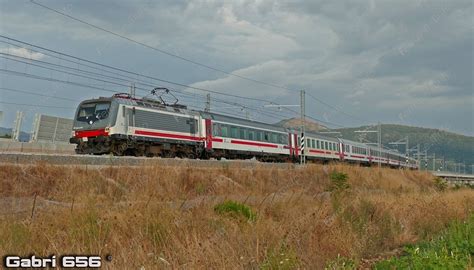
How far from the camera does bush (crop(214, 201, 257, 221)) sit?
849 cm

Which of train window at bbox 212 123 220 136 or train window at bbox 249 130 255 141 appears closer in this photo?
train window at bbox 212 123 220 136

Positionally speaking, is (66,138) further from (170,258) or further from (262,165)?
(170,258)

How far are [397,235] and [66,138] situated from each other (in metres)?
28.3

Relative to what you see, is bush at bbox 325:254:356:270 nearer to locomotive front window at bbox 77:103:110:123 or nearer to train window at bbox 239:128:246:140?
locomotive front window at bbox 77:103:110:123

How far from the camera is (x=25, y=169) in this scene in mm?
12875

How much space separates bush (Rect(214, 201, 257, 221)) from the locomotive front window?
1271 centimetres

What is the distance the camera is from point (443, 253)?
6250mm

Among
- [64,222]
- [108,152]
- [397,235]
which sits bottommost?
[397,235]

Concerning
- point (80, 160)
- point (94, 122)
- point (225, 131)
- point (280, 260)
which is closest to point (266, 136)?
point (225, 131)

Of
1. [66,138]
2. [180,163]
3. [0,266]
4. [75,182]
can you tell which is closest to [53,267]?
[0,266]

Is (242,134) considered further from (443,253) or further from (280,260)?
(280,260)

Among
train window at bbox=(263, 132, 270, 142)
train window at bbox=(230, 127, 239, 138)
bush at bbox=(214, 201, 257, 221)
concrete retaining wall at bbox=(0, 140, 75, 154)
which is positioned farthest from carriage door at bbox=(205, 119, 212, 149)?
bush at bbox=(214, 201, 257, 221)

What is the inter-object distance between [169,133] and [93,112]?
4.27 meters

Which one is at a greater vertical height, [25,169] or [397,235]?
[25,169]
